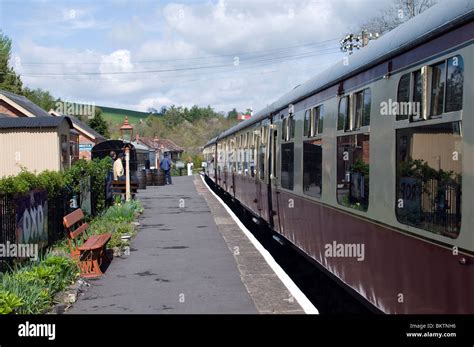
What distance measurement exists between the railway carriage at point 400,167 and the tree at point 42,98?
3153 inches

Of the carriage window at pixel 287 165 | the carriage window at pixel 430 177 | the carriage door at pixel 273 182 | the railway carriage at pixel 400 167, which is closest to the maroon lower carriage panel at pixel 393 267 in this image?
the railway carriage at pixel 400 167

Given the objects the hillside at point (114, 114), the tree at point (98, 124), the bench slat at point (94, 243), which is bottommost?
the bench slat at point (94, 243)

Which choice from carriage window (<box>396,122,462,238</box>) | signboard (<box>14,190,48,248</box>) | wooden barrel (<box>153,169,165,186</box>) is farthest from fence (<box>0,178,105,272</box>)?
wooden barrel (<box>153,169,165,186</box>)

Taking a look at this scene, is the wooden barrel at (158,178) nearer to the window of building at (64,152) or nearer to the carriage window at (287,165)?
the window of building at (64,152)

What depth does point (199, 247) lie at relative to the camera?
40.4 feet

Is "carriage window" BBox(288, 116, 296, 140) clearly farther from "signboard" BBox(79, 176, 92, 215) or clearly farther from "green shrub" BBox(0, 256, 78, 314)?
"signboard" BBox(79, 176, 92, 215)

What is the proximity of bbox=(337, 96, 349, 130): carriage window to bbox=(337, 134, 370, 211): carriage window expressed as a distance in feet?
0.42

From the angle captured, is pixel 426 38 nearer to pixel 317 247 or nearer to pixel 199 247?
A: pixel 317 247

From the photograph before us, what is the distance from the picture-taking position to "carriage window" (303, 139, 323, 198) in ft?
26.5

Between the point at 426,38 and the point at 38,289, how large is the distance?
16.3 ft

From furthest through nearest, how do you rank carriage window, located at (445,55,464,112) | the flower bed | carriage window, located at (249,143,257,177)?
carriage window, located at (249,143,257,177) → the flower bed → carriage window, located at (445,55,464,112)

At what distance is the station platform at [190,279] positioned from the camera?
741 centimetres

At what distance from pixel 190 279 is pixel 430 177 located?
5.31 meters

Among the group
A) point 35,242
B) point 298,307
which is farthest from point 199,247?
point 298,307
